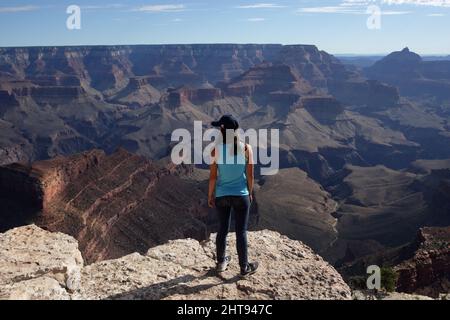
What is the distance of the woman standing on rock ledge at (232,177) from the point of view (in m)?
10.1

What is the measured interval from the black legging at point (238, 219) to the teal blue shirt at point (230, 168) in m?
0.16

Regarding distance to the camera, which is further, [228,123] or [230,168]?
[230,168]

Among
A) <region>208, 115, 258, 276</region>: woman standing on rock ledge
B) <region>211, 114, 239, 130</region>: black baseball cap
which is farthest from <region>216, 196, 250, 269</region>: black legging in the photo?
<region>211, 114, 239, 130</region>: black baseball cap

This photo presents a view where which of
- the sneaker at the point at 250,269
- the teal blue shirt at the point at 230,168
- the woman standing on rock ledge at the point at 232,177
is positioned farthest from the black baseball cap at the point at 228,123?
the sneaker at the point at 250,269

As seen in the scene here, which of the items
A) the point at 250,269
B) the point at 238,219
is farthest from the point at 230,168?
the point at 250,269

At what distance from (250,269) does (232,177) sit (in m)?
2.15

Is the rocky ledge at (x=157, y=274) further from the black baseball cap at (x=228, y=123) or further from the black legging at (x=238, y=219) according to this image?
the black baseball cap at (x=228, y=123)

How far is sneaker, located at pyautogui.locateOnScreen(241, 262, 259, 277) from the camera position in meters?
10.4

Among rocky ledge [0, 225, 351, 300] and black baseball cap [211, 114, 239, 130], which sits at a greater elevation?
black baseball cap [211, 114, 239, 130]

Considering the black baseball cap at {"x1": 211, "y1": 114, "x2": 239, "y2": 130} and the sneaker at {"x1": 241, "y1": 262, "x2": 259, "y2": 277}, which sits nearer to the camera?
the black baseball cap at {"x1": 211, "y1": 114, "x2": 239, "y2": 130}

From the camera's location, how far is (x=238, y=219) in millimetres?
10352

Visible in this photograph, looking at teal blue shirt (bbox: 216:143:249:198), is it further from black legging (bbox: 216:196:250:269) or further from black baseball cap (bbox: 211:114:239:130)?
black baseball cap (bbox: 211:114:239:130)

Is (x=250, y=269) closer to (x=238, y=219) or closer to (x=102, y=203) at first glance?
(x=238, y=219)

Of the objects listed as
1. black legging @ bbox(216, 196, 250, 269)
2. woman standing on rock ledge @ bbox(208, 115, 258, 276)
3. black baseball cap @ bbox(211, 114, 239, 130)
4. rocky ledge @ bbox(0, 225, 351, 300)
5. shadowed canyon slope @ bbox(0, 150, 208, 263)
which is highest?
black baseball cap @ bbox(211, 114, 239, 130)
